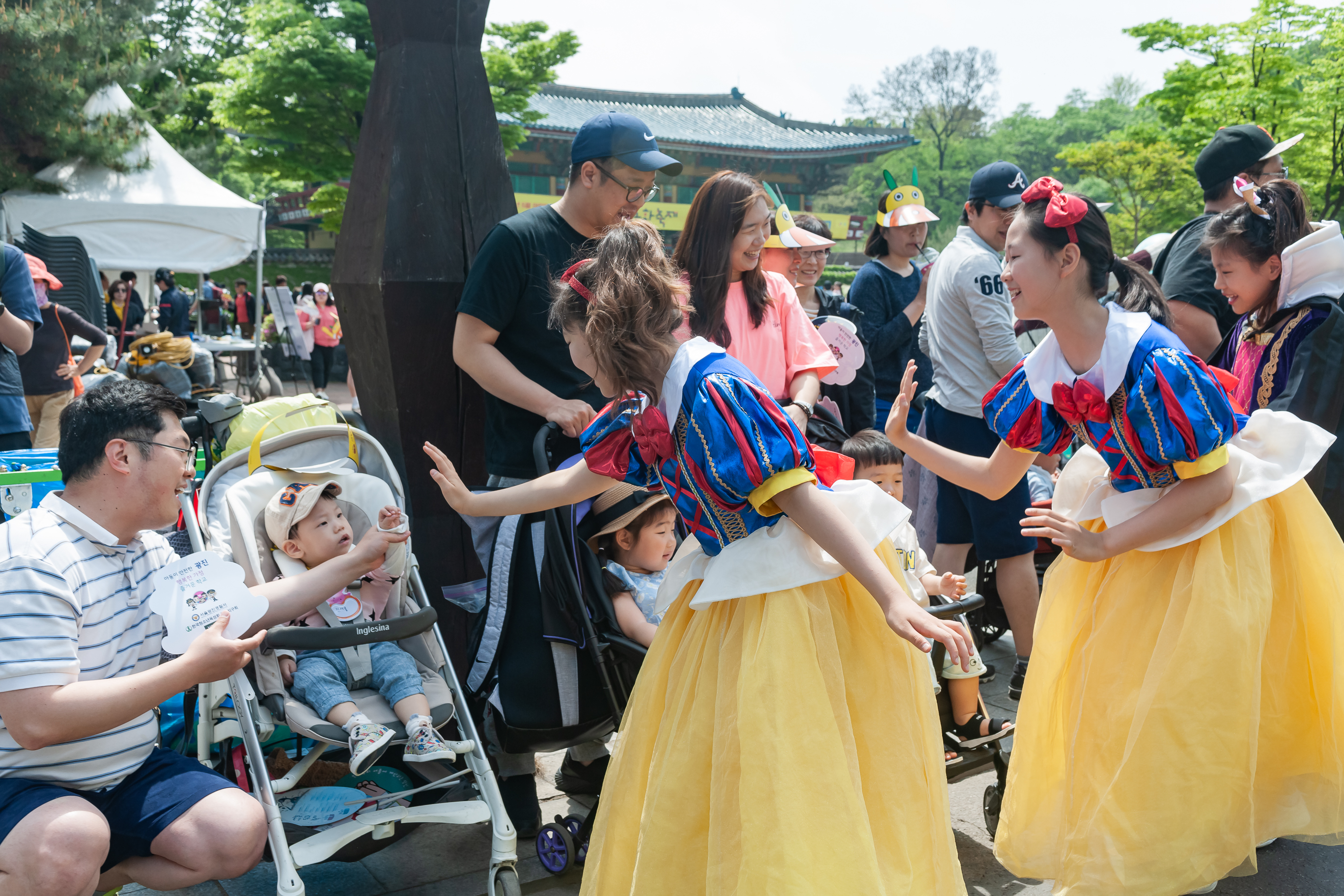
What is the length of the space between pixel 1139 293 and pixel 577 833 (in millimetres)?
2158

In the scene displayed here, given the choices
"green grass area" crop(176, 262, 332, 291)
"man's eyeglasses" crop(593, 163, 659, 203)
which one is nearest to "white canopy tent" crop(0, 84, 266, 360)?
"man's eyeglasses" crop(593, 163, 659, 203)

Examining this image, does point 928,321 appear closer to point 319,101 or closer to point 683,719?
point 683,719

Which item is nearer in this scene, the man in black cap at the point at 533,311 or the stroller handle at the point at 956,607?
the stroller handle at the point at 956,607

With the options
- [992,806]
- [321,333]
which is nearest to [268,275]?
[321,333]

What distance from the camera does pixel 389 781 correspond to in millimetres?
2711

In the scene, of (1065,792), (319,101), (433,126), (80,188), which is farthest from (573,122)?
(1065,792)

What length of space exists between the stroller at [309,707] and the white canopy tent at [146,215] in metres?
11.7

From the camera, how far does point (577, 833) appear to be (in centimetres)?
269

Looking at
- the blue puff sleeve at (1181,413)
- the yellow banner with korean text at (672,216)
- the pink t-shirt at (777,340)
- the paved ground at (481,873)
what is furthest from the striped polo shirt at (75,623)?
the yellow banner with korean text at (672,216)

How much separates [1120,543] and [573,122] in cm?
3296

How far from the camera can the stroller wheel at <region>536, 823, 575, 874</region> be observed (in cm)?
268

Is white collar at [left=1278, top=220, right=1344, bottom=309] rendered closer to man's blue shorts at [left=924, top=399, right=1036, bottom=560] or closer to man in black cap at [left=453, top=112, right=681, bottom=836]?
man's blue shorts at [left=924, top=399, right=1036, bottom=560]

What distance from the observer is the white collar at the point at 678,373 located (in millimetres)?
1986

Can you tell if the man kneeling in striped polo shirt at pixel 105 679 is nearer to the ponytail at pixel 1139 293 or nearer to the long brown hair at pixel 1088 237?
the long brown hair at pixel 1088 237
